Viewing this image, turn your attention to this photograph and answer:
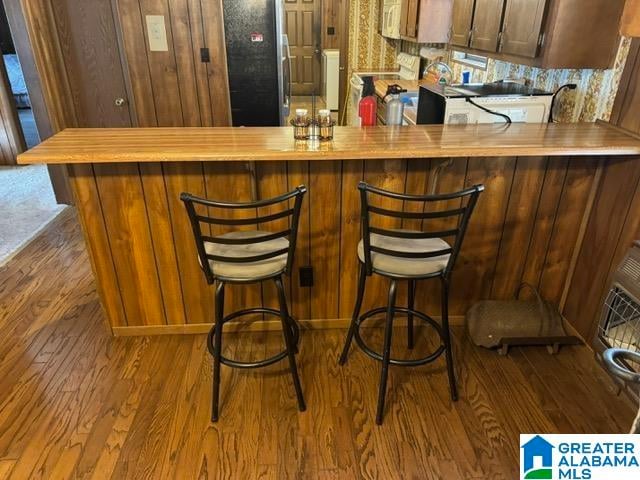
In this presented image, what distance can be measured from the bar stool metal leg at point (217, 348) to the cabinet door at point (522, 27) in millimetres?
1772

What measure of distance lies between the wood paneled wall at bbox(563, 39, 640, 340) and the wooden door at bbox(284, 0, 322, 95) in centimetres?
635

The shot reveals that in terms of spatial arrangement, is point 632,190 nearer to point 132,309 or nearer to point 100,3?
point 132,309

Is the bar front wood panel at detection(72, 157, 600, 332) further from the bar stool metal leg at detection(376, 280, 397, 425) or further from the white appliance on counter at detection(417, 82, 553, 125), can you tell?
the bar stool metal leg at detection(376, 280, 397, 425)

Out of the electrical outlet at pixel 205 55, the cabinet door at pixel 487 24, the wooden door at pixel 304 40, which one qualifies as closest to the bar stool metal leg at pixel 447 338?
the cabinet door at pixel 487 24

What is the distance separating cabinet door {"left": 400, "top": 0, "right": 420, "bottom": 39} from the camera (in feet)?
12.6

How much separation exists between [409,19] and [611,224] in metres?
2.86

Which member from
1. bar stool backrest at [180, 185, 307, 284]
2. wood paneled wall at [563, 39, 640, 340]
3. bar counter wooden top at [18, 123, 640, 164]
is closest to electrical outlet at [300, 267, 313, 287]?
bar stool backrest at [180, 185, 307, 284]

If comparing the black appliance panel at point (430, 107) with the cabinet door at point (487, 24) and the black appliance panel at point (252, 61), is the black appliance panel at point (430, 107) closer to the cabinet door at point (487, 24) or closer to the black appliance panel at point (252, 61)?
the cabinet door at point (487, 24)

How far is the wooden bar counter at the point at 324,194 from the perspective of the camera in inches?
71.3

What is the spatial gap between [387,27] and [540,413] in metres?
4.54

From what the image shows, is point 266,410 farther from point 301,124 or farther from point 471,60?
point 471,60

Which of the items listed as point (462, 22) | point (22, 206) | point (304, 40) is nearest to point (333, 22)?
point (304, 40)

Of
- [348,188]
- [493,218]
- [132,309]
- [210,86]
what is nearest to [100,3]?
[210,86]

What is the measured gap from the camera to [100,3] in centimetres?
330
